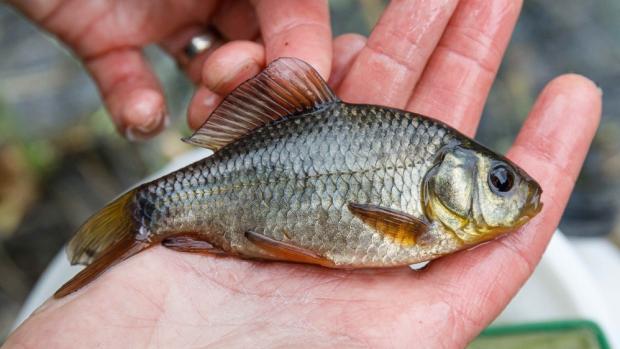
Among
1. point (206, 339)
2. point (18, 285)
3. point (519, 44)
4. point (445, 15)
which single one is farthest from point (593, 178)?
point (18, 285)

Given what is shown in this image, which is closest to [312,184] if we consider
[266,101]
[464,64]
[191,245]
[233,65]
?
[266,101]

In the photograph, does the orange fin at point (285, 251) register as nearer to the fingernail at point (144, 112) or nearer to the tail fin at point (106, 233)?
the tail fin at point (106, 233)

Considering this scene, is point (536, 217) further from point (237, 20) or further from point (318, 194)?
point (237, 20)

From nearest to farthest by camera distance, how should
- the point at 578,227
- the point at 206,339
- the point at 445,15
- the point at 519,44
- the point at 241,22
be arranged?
the point at 206,339, the point at 445,15, the point at 241,22, the point at 578,227, the point at 519,44

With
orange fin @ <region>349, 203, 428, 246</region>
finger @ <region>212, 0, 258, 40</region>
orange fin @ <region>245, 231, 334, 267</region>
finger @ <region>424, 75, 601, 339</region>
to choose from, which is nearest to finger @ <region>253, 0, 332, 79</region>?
finger @ <region>212, 0, 258, 40</region>

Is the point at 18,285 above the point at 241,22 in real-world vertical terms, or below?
below

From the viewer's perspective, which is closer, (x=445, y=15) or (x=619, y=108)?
(x=445, y=15)

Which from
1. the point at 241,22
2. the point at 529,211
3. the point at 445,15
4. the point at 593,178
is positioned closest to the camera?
the point at 529,211

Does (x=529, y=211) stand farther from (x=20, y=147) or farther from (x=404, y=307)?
(x=20, y=147)
